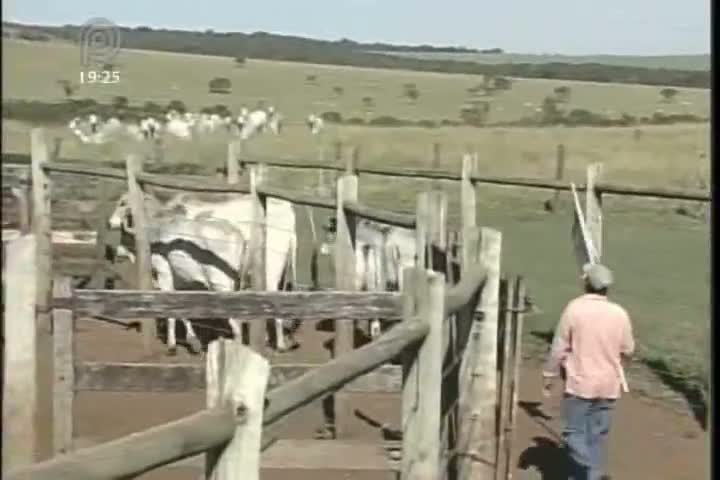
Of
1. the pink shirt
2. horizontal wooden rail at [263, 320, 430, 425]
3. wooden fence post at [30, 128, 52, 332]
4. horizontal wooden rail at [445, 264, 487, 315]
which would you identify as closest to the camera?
horizontal wooden rail at [263, 320, 430, 425]

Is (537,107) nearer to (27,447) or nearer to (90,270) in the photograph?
(90,270)

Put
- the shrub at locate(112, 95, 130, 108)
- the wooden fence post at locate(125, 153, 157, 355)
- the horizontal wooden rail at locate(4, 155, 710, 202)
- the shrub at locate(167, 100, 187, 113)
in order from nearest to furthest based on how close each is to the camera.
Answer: the horizontal wooden rail at locate(4, 155, 710, 202), the wooden fence post at locate(125, 153, 157, 355), the shrub at locate(112, 95, 130, 108), the shrub at locate(167, 100, 187, 113)

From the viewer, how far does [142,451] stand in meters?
1.69

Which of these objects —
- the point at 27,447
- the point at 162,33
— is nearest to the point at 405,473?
the point at 27,447

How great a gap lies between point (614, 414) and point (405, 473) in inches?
162

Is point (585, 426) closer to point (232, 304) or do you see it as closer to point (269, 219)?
point (232, 304)

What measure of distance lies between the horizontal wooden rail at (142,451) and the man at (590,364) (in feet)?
11.0

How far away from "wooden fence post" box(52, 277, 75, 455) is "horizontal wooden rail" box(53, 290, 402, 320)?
0.04 m

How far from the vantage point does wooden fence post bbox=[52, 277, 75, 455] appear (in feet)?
13.3

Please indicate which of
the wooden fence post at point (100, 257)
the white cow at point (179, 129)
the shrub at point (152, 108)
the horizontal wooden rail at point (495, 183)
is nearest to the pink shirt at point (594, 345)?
the horizontal wooden rail at point (495, 183)

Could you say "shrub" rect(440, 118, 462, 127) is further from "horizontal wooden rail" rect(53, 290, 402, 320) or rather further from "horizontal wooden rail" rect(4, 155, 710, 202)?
"horizontal wooden rail" rect(53, 290, 402, 320)

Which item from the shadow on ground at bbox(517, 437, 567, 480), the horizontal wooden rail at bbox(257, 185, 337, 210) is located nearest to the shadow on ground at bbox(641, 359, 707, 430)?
the shadow on ground at bbox(517, 437, 567, 480)

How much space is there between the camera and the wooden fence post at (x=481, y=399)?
4.16m

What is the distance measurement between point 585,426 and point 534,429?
5.32 ft
